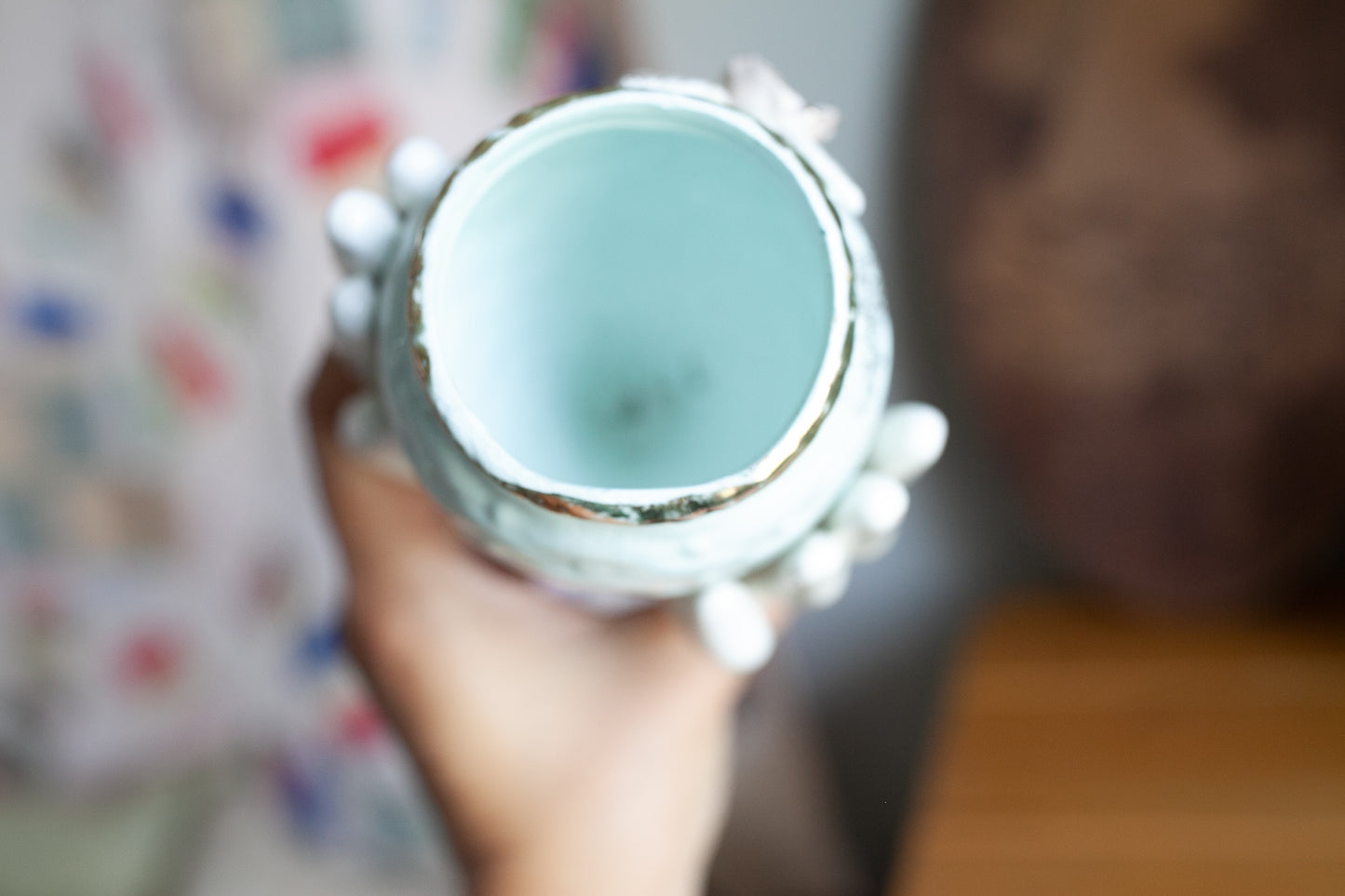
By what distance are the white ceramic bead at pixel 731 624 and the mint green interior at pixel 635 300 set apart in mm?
44

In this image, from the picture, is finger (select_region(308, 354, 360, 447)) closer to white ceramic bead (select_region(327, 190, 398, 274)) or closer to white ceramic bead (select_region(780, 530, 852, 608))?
white ceramic bead (select_region(327, 190, 398, 274))

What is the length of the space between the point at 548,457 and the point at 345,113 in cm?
46

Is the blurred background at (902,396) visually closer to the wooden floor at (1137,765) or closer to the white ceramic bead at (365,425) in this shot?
the wooden floor at (1137,765)

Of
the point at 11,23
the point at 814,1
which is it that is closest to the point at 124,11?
the point at 11,23

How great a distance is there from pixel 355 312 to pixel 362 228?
28 mm

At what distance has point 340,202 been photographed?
36 cm

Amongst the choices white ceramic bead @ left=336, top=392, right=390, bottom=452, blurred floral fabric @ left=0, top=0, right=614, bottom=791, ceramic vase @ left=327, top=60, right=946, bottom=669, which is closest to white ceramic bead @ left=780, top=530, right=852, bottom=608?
ceramic vase @ left=327, top=60, right=946, bottom=669

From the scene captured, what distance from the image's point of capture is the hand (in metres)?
0.44

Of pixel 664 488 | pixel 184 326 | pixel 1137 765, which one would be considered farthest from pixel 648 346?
pixel 184 326

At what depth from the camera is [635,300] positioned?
1.33 ft

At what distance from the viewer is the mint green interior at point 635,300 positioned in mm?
334

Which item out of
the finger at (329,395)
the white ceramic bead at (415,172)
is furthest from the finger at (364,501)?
the white ceramic bead at (415,172)

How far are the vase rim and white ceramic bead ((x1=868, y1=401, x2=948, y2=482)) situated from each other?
6 cm

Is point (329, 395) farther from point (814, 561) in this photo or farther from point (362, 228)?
point (814, 561)
